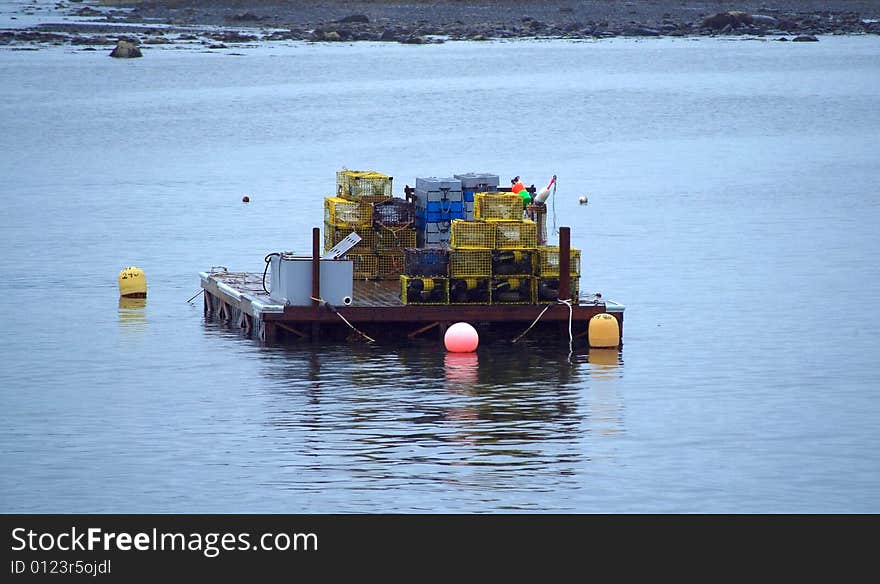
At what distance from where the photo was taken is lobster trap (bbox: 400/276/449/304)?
115 feet

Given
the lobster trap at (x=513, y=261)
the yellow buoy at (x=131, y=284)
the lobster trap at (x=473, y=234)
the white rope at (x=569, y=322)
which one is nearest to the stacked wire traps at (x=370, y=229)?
the lobster trap at (x=473, y=234)

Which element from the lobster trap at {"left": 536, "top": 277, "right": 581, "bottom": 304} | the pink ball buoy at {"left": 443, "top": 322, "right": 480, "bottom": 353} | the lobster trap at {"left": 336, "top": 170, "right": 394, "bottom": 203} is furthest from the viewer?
the lobster trap at {"left": 336, "top": 170, "right": 394, "bottom": 203}

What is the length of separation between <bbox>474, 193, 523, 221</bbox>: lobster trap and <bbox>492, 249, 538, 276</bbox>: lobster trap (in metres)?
0.69

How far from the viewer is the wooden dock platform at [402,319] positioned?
35.2 m

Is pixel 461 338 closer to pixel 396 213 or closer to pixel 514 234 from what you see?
pixel 514 234

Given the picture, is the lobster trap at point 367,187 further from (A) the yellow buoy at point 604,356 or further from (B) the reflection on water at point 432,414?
(A) the yellow buoy at point 604,356

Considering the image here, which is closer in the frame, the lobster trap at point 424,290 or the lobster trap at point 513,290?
the lobster trap at point 424,290

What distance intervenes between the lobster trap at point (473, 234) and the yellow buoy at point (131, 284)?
11.2 meters

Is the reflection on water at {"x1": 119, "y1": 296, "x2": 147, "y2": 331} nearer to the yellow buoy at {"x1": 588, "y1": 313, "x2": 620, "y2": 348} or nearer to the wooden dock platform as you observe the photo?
the wooden dock platform

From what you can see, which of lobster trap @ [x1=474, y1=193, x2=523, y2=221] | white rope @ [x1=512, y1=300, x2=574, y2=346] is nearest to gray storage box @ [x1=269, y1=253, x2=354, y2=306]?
lobster trap @ [x1=474, y1=193, x2=523, y2=221]

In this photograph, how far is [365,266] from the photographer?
38500 millimetres

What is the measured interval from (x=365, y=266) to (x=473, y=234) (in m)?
4.28

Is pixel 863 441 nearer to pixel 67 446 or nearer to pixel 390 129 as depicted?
pixel 67 446

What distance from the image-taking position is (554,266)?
35469 millimetres
